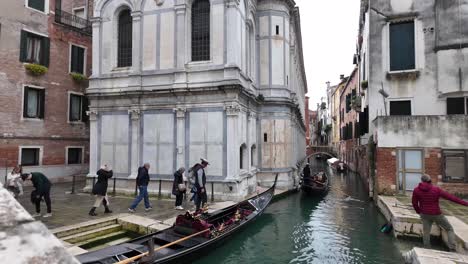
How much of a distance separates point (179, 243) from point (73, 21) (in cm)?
Answer: 1861

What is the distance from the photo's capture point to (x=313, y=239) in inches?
373

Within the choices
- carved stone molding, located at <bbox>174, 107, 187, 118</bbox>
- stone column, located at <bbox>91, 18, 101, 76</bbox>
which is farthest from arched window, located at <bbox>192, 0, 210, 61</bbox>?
stone column, located at <bbox>91, 18, 101, 76</bbox>

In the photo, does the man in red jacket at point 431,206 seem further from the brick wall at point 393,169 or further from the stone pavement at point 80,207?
the stone pavement at point 80,207

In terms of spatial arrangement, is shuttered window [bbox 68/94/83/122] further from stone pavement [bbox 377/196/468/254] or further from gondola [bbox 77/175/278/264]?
stone pavement [bbox 377/196/468/254]

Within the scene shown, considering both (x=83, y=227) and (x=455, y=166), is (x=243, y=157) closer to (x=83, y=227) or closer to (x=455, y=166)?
(x=83, y=227)

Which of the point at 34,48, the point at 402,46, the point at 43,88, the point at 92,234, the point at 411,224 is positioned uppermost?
the point at 34,48

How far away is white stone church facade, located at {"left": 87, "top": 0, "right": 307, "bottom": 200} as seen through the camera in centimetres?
1324

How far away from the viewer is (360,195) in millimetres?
17234

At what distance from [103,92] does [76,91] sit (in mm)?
5679

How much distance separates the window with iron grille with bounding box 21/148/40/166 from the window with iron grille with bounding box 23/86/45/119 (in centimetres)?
183

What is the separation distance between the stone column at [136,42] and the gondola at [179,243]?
8.53 m

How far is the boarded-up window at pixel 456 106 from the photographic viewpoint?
45.5 ft

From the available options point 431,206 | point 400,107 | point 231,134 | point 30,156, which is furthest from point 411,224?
point 30,156

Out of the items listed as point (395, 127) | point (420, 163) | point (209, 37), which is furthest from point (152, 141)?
point (420, 163)
